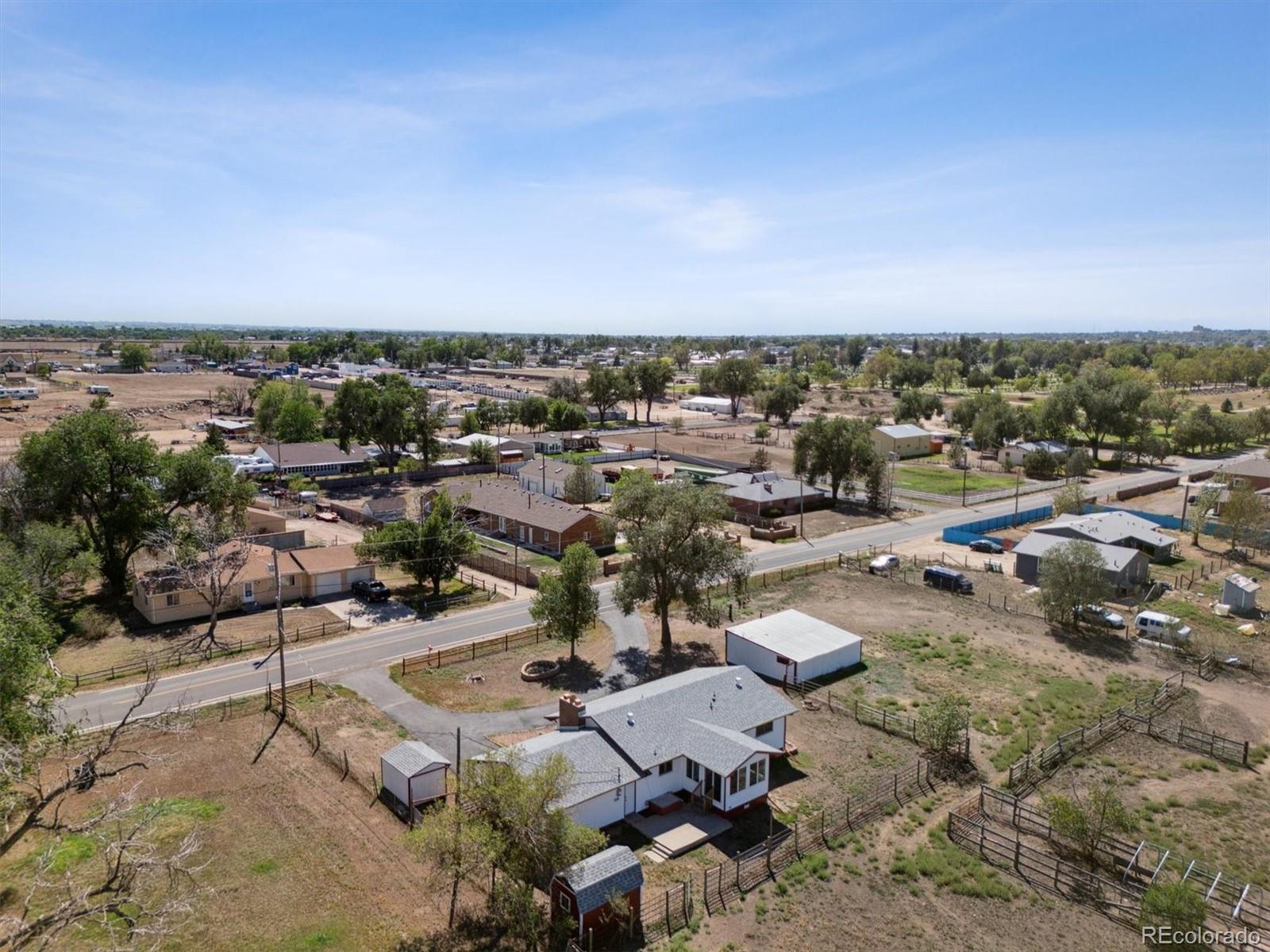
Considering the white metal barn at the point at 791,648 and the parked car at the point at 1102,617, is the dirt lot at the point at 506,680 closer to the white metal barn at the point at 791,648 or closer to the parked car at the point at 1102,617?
the white metal barn at the point at 791,648

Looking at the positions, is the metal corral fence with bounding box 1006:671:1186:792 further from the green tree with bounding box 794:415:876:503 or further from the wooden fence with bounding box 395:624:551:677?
the green tree with bounding box 794:415:876:503

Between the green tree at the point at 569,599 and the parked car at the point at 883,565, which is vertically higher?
the green tree at the point at 569,599

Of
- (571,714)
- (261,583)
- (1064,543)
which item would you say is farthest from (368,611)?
(1064,543)

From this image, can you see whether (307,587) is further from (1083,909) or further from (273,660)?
(1083,909)

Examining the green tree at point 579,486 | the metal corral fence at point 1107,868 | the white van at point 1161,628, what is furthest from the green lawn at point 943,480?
the metal corral fence at point 1107,868

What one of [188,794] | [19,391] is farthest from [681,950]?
[19,391]

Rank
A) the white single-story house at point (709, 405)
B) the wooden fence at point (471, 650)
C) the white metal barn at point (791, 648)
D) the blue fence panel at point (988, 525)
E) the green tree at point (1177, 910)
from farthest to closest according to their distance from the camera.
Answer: the white single-story house at point (709, 405) → the blue fence panel at point (988, 525) → the wooden fence at point (471, 650) → the white metal barn at point (791, 648) → the green tree at point (1177, 910)

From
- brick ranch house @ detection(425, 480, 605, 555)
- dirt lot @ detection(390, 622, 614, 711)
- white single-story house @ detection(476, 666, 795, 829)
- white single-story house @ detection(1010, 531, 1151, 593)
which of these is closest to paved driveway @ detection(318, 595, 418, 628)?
dirt lot @ detection(390, 622, 614, 711)
